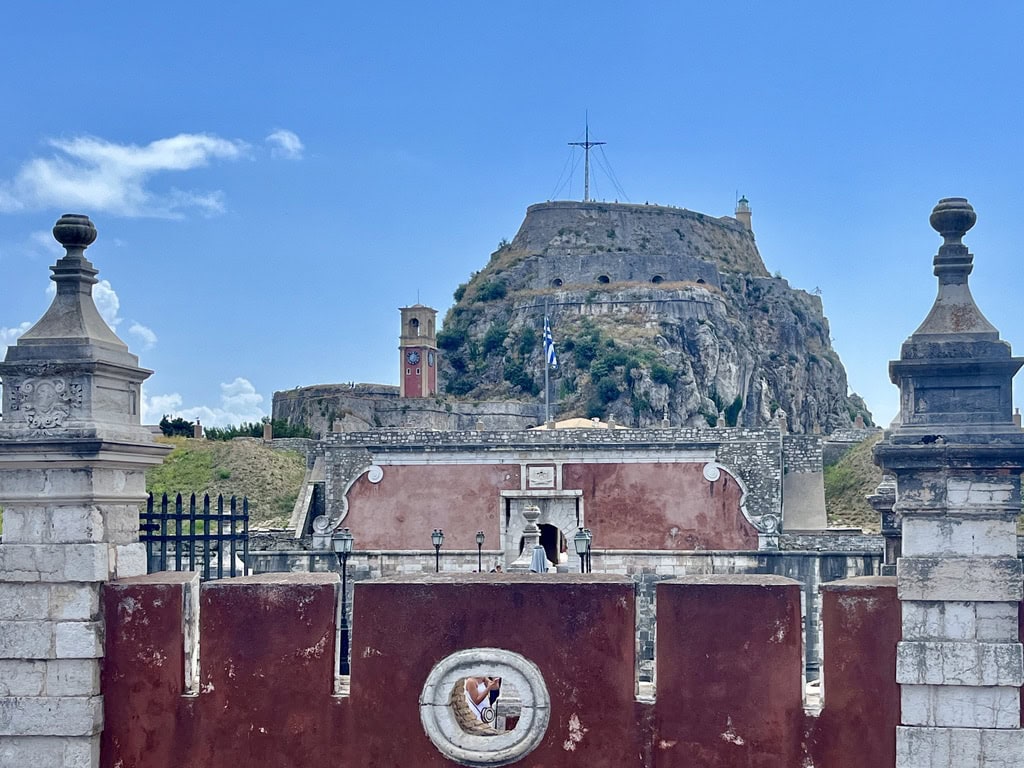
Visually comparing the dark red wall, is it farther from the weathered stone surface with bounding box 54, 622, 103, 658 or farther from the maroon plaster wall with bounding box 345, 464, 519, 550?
the maroon plaster wall with bounding box 345, 464, 519, 550

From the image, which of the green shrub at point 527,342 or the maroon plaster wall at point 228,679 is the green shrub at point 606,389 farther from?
the maroon plaster wall at point 228,679

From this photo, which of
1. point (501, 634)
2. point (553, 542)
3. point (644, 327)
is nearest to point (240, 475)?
point (553, 542)

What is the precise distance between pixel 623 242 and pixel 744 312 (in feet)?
25.1

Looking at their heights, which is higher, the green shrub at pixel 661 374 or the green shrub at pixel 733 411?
the green shrub at pixel 661 374

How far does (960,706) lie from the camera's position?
6.95 m

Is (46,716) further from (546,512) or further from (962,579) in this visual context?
(546,512)

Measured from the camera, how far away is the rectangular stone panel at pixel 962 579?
6.91 metres

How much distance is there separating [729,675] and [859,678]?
0.68 meters

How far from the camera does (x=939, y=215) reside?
736 centimetres

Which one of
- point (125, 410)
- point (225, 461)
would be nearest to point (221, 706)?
point (125, 410)

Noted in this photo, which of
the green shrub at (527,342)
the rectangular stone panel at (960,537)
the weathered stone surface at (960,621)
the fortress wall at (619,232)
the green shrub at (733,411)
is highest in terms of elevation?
the fortress wall at (619,232)

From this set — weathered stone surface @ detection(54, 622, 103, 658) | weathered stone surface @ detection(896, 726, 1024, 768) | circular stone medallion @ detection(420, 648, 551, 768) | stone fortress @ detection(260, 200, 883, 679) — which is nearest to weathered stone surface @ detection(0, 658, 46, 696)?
weathered stone surface @ detection(54, 622, 103, 658)

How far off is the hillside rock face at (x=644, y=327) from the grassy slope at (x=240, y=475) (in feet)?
76.8

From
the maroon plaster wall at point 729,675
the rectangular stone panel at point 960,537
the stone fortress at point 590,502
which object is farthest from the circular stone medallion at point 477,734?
the stone fortress at point 590,502
